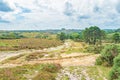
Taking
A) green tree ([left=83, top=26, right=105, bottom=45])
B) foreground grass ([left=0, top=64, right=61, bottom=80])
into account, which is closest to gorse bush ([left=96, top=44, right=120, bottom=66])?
foreground grass ([left=0, top=64, right=61, bottom=80])

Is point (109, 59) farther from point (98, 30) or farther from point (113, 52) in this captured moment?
point (98, 30)

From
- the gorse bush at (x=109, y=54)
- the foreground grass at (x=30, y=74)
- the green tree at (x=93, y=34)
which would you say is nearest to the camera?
the foreground grass at (x=30, y=74)

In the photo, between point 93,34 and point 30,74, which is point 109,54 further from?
point 93,34

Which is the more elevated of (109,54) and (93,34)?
(93,34)

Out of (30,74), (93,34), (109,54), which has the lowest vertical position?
(30,74)

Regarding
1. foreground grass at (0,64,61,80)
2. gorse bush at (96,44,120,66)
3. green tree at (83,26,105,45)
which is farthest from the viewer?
green tree at (83,26,105,45)

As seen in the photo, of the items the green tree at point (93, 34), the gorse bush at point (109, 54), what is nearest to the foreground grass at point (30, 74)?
the gorse bush at point (109, 54)

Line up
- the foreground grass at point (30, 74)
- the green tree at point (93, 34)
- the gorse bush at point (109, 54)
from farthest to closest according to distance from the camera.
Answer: the green tree at point (93, 34) → the gorse bush at point (109, 54) → the foreground grass at point (30, 74)

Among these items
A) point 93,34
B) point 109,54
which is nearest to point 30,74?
point 109,54

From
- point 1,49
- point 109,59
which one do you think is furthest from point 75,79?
point 1,49

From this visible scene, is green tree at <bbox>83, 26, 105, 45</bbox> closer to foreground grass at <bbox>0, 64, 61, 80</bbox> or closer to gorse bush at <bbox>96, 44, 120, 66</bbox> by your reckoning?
gorse bush at <bbox>96, 44, 120, 66</bbox>

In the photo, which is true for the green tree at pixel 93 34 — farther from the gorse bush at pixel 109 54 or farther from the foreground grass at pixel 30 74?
the foreground grass at pixel 30 74
